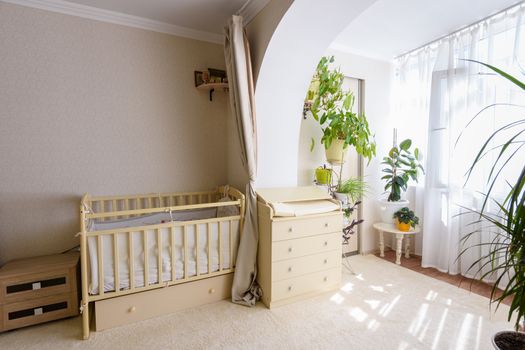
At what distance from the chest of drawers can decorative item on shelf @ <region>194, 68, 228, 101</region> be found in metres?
1.16

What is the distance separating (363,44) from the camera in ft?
10.1

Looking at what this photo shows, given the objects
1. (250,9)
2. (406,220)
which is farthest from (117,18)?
(406,220)

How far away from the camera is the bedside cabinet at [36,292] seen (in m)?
1.86

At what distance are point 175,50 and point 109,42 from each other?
1.90ft

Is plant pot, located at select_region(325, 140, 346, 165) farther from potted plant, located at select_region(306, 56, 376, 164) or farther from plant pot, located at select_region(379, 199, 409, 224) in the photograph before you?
plant pot, located at select_region(379, 199, 409, 224)

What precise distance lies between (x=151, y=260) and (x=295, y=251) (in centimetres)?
113

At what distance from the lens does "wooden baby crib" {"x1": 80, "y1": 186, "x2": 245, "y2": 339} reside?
1.86 meters

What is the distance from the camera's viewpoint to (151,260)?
6.64ft

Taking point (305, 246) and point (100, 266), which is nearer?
point (100, 266)

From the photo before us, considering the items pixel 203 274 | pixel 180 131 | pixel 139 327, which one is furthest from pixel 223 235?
pixel 180 131

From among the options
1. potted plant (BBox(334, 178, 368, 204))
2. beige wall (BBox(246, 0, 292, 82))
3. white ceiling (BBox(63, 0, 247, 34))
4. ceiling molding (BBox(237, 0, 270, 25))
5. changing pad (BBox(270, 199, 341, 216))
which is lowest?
changing pad (BBox(270, 199, 341, 216))

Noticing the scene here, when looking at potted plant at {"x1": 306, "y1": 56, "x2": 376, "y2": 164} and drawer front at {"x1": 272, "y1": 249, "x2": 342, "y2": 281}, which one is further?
potted plant at {"x1": 306, "y1": 56, "x2": 376, "y2": 164}

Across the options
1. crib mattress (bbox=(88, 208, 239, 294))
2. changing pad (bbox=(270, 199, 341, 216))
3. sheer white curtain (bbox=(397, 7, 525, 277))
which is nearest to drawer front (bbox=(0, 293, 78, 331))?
crib mattress (bbox=(88, 208, 239, 294))

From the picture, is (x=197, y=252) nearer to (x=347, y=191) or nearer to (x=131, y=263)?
(x=131, y=263)
